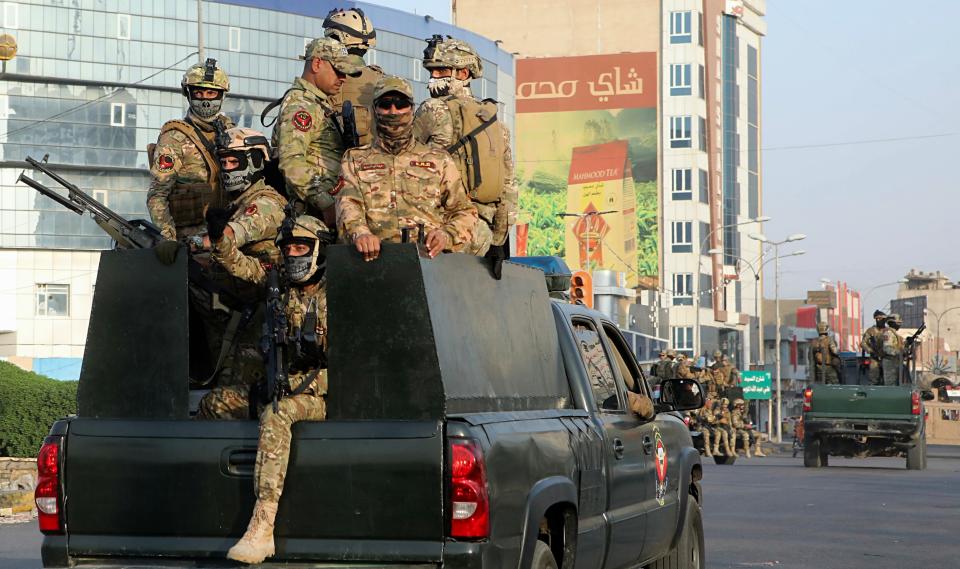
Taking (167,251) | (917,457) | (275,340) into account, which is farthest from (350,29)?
(917,457)

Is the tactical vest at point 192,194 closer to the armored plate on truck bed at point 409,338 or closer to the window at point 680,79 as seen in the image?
the armored plate on truck bed at point 409,338

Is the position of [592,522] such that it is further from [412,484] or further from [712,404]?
[712,404]

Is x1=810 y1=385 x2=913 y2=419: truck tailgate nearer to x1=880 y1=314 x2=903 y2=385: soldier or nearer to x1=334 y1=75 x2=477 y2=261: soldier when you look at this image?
x1=880 y1=314 x2=903 y2=385: soldier

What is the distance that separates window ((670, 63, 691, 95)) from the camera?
122 metres

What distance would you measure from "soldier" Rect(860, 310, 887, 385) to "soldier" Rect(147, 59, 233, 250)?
64.4 ft

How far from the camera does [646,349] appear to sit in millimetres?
83000

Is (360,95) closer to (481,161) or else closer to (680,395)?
(481,161)

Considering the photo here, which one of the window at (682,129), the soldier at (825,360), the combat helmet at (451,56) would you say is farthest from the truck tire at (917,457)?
the window at (682,129)

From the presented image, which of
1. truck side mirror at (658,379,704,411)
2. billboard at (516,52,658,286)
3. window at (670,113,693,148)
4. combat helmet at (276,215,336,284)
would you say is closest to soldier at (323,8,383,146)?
combat helmet at (276,215,336,284)

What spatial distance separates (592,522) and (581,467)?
31 cm

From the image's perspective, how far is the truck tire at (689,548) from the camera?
9242 millimetres

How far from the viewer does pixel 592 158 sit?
120188mm

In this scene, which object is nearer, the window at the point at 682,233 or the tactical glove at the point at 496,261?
the tactical glove at the point at 496,261

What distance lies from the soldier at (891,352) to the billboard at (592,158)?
8826cm
